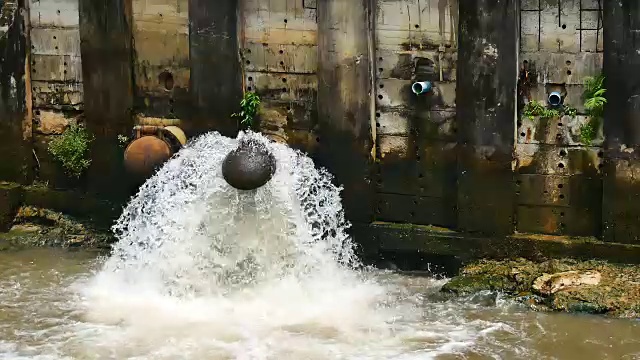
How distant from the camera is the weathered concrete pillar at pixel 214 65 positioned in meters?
10.3

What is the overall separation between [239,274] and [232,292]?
0.82 ft

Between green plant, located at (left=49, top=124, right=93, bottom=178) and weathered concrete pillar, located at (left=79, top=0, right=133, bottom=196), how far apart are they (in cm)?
8

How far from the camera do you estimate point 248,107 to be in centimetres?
1042

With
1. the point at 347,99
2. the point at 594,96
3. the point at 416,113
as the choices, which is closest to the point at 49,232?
the point at 347,99

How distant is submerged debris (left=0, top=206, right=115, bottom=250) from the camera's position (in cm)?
1115

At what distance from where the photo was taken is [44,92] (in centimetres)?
1126

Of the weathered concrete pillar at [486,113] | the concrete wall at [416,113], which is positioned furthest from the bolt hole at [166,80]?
the weathered concrete pillar at [486,113]

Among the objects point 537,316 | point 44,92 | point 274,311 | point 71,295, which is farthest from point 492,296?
point 44,92

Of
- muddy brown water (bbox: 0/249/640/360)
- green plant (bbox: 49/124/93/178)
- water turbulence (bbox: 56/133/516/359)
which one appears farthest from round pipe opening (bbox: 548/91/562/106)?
green plant (bbox: 49/124/93/178)

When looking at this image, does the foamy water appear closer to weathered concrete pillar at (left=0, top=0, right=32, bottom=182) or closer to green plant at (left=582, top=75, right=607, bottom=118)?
weathered concrete pillar at (left=0, top=0, right=32, bottom=182)

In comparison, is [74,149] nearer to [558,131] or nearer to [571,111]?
[558,131]

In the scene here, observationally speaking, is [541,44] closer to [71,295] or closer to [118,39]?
[118,39]

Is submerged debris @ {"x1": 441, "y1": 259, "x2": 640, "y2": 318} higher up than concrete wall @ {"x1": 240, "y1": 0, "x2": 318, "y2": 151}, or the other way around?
concrete wall @ {"x1": 240, "y1": 0, "x2": 318, "y2": 151}

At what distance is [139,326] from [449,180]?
3.01m
